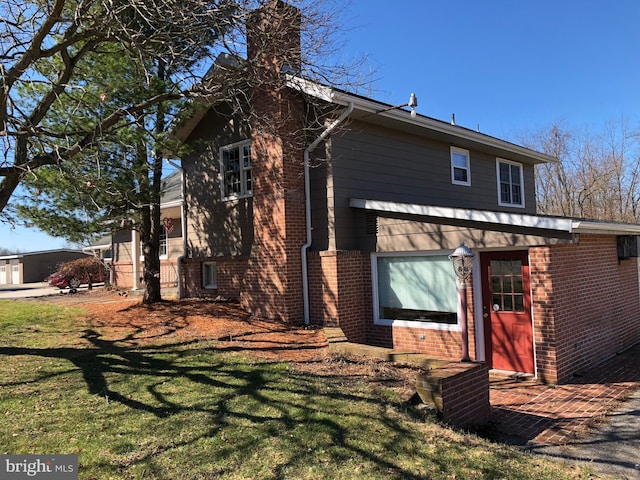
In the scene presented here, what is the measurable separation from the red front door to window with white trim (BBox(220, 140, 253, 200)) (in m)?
5.92

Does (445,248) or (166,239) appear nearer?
(445,248)

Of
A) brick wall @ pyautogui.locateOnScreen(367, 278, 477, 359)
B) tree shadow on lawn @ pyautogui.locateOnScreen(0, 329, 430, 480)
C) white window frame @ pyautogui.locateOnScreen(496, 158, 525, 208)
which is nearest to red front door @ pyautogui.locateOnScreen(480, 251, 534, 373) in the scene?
brick wall @ pyautogui.locateOnScreen(367, 278, 477, 359)

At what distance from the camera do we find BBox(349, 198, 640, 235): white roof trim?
293 inches

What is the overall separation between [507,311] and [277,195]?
5093 millimetres

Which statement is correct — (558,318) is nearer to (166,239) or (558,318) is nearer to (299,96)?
(299,96)

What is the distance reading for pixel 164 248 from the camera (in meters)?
21.1

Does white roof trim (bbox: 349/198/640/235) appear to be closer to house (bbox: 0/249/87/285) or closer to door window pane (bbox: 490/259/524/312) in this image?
door window pane (bbox: 490/259/524/312)

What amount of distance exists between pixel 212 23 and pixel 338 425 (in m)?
6.45

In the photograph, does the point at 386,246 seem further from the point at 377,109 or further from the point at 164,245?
the point at 164,245

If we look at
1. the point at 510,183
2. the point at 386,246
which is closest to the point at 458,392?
the point at 386,246

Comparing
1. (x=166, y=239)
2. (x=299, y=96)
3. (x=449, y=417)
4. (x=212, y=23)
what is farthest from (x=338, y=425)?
(x=166, y=239)

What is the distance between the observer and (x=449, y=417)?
5781 millimetres

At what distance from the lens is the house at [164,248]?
17.9m

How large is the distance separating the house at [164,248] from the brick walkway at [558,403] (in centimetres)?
1199
